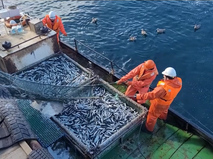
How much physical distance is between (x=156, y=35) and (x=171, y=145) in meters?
11.7

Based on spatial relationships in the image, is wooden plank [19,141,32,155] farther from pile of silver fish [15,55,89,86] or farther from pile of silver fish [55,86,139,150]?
pile of silver fish [15,55,89,86]

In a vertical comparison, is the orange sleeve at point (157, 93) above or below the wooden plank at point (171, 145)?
above

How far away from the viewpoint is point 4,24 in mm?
11914

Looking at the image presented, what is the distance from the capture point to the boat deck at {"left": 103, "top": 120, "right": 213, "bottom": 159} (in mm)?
8383

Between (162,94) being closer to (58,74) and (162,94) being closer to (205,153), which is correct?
(205,153)

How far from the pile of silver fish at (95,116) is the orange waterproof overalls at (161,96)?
24.3 inches

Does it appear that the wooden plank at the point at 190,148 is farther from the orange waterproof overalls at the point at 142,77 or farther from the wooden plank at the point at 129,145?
the orange waterproof overalls at the point at 142,77

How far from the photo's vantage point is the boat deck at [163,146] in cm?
838

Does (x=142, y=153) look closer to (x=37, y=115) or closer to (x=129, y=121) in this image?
(x=129, y=121)

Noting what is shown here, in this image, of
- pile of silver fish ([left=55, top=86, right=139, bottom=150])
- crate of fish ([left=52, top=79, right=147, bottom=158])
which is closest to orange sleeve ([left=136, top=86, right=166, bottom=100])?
crate of fish ([left=52, top=79, right=147, bottom=158])

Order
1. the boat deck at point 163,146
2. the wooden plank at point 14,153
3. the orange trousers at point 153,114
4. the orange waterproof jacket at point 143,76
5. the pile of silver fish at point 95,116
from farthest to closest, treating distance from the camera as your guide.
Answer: the orange waterproof jacket at point 143,76 → the orange trousers at point 153,114 → the pile of silver fish at point 95,116 → the boat deck at point 163,146 → the wooden plank at point 14,153

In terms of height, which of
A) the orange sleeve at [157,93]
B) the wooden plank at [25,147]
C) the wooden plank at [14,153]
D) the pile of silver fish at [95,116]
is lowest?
the pile of silver fish at [95,116]

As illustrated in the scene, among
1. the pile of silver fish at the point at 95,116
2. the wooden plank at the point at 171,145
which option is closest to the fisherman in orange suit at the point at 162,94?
the pile of silver fish at the point at 95,116

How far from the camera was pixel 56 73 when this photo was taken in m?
10.7
